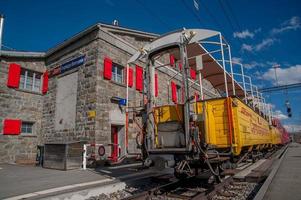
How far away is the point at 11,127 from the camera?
488 inches

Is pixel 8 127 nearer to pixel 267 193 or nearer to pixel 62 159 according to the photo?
pixel 62 159

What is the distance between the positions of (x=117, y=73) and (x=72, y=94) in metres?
2.69

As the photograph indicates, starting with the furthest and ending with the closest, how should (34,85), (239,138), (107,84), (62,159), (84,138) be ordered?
(34,85) → (107,84) → (84,138) → (62,159) → (239,138)

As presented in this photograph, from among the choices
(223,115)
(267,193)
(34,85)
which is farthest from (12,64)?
(267,193)

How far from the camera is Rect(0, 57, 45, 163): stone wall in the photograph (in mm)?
12242

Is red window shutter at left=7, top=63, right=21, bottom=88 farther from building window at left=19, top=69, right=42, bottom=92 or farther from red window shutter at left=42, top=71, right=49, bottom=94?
red window shutter at left=42, top=71, right=49, bottom=94

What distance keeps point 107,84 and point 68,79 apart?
2.61 m

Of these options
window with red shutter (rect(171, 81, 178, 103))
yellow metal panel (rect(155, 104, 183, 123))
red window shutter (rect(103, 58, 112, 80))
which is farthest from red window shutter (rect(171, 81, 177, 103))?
yellow metal panel (rect(155, 104, 183, 123))

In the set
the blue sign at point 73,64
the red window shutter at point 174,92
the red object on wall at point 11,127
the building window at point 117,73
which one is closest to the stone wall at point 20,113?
the red object on wall at point 11,127

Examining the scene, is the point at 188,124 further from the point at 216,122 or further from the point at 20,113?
the point at 20,113

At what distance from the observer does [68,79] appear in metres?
13.1

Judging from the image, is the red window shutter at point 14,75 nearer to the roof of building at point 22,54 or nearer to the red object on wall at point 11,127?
the roof of building at point 22,54

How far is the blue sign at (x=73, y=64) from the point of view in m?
12.5

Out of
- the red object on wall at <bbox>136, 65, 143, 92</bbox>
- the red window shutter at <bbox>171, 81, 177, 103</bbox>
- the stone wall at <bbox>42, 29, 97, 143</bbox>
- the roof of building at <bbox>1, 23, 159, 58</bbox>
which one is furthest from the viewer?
the red window shutter at <bbox>171, 81, 177, 103</bbox>
